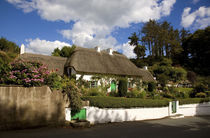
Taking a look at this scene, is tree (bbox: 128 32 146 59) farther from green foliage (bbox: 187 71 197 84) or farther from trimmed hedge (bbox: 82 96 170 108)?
trimmed hedge (bbox: 82 96 170 108)

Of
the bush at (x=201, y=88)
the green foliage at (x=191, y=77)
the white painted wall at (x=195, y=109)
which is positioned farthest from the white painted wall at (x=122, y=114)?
the green foliage at (x=191, y=77)

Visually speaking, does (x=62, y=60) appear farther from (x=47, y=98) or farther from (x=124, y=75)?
(x=47, y=98)

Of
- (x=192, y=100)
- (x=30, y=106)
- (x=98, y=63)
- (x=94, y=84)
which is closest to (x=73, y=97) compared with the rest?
(x=30, y=106)

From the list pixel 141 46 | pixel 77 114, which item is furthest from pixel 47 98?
pixel 141 46

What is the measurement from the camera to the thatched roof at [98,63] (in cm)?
1631

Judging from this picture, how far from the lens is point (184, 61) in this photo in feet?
121

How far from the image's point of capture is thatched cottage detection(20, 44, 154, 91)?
53.1 feet

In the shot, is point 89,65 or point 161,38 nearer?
point 89,65

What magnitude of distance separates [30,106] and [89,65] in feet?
34.4

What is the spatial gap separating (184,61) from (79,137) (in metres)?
38.2

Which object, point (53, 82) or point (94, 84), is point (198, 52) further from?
point (53, 82)

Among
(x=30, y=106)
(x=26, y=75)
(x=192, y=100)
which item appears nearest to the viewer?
(x=30, y=106)

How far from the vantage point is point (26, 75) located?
23.4 feet

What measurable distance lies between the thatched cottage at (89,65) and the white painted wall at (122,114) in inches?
275
